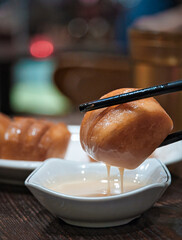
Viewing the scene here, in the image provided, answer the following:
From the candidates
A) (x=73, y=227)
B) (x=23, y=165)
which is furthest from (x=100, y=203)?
(x=23, y=165)

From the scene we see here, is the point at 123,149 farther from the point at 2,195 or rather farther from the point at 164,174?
the point at 2,195

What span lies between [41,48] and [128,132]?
2972 mm

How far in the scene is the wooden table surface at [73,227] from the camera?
71 cm

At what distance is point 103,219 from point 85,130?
155mm

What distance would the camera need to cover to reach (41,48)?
3547mm

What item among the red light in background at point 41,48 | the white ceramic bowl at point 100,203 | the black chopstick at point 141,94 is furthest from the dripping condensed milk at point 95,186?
the red light in background at point 41,48

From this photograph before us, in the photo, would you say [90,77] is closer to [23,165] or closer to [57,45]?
[57,45]

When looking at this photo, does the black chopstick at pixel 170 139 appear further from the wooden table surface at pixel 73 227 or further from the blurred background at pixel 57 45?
the blurred background at pixel 57 45

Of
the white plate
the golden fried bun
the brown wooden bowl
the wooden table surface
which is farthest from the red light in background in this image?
the golden fried bun

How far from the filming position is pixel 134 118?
684 mm

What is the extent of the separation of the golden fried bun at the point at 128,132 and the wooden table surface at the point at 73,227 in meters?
0.11

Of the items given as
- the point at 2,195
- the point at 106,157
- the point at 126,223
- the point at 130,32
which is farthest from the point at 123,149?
the point at 130,32

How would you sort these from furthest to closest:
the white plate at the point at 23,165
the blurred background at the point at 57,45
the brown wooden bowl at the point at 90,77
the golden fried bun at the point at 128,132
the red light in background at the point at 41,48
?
the red light in background at the point at 41,48 < the blurred background at the point at 57,45 < the brown wooden bowl at the point at 90,77 < the white plate at the point at 23,165 < the golden fried bun at the point at 128,132

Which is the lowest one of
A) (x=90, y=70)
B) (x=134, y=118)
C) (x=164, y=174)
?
(x=90, y=70)
